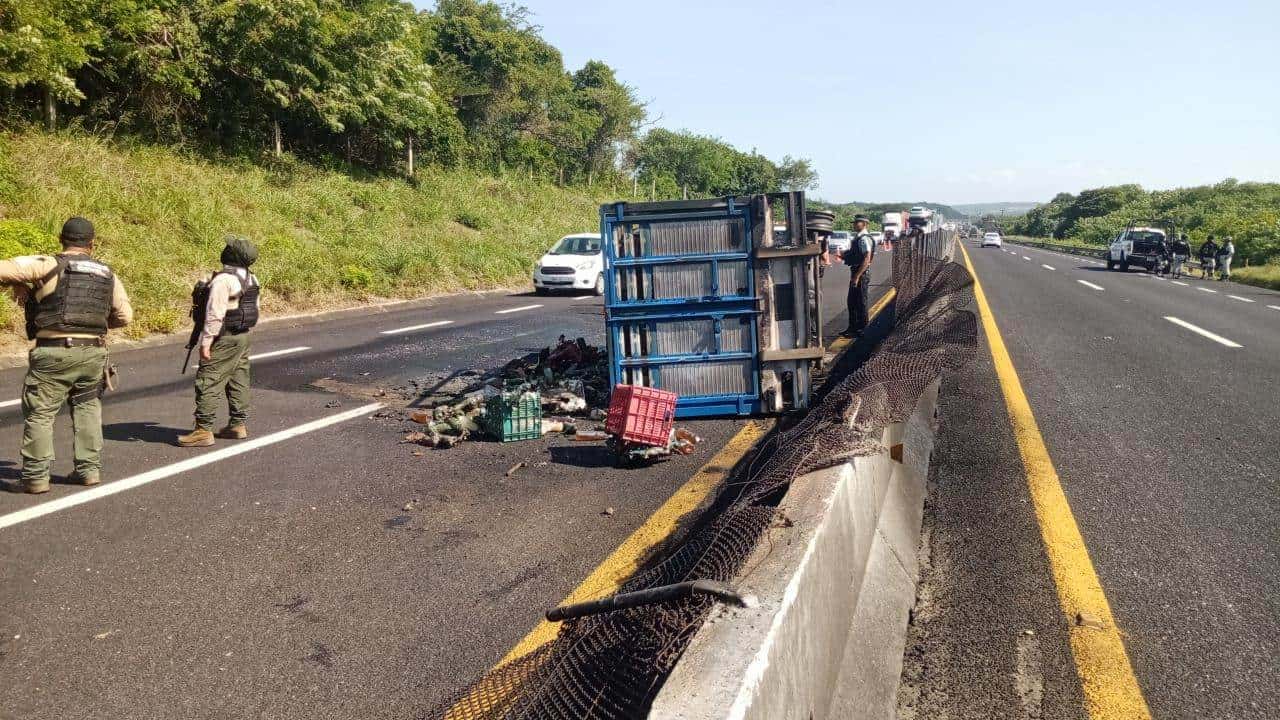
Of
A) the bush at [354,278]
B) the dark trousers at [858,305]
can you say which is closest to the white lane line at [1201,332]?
the dark trousers at [858,305]

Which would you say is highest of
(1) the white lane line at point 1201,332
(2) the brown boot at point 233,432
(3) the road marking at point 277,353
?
(3) the road marking at point 277,353

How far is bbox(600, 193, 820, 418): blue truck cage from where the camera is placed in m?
7.95

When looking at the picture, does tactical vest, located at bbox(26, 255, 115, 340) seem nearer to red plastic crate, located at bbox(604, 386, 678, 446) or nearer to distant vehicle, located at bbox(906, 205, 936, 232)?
red plastic crate, located at bbox(604, 386, 678, 446)

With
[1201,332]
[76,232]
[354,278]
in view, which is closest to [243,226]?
[354,278]

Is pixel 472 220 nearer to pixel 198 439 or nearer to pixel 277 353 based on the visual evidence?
pixel 277 353

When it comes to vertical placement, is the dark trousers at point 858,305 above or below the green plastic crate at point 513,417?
above

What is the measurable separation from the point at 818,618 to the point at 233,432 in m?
5.99

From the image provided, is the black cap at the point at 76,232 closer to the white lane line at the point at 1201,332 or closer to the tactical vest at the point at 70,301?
the tactical vest at the point at 70,301

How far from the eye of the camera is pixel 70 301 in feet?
18.7

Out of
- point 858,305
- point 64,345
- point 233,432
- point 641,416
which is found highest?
point 64,345

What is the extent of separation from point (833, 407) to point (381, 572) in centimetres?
274

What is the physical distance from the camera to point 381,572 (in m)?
4.39

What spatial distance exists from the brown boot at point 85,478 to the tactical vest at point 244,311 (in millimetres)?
1544

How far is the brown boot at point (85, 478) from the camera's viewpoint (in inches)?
229
